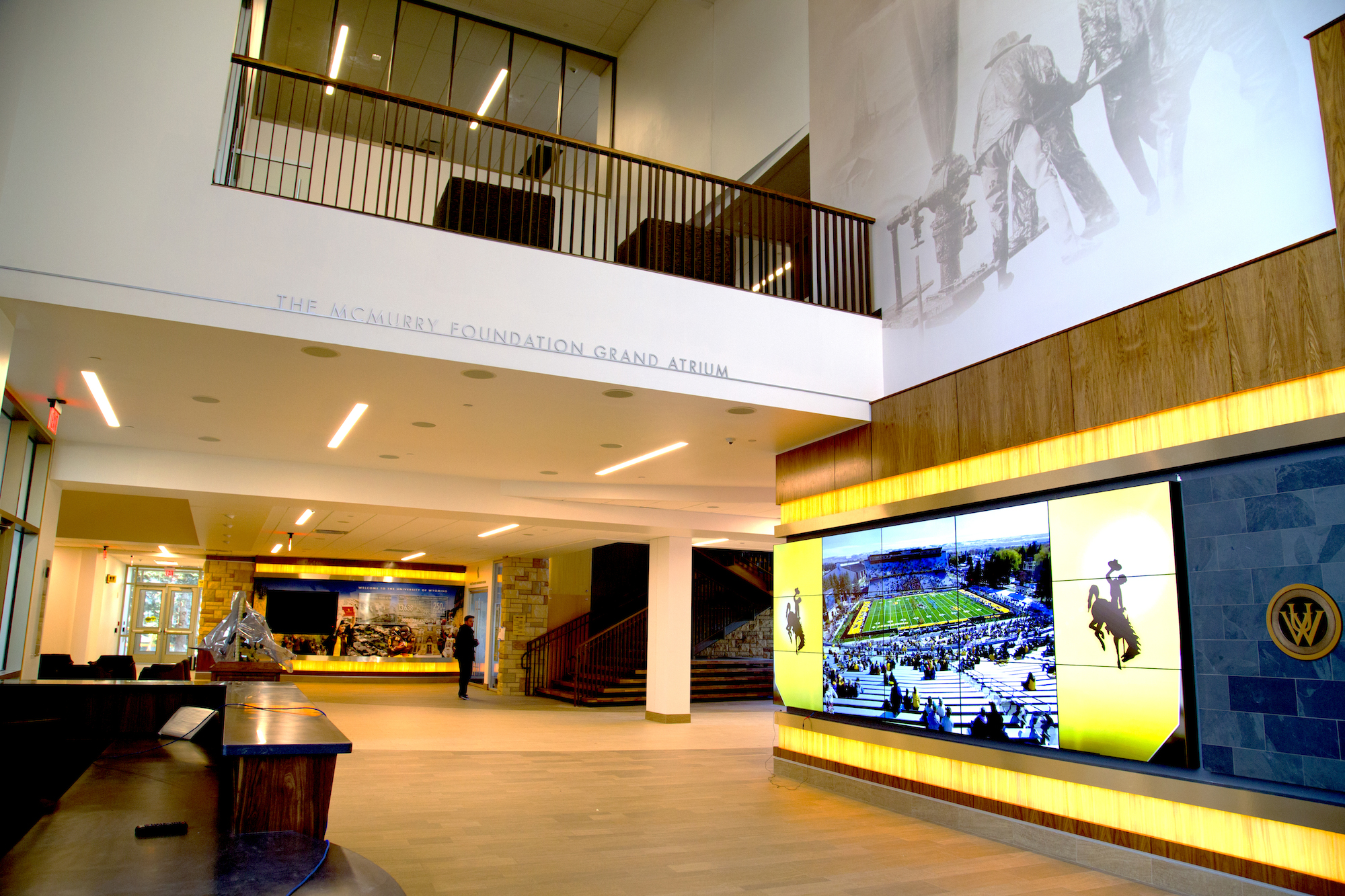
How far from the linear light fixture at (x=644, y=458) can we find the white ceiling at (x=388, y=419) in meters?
0.11

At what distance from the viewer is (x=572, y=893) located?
431cm

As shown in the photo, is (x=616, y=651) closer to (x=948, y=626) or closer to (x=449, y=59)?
(x=449, y=59)

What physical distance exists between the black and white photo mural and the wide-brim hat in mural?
1 cm

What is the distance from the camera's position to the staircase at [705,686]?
1541 centimetres

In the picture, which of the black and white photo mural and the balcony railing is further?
the balcony railing

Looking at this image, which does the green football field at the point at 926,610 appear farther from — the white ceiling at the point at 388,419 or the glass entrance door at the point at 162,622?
the glass entrance door at the point at 162,622

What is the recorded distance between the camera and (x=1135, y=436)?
16.4 ft

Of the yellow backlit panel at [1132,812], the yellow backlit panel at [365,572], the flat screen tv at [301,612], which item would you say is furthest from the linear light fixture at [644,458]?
the flat screen tv at [301,612]

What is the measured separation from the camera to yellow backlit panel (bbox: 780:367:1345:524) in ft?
13.5

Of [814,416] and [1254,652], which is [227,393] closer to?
[814,416]

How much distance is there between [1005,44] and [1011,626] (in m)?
4.36

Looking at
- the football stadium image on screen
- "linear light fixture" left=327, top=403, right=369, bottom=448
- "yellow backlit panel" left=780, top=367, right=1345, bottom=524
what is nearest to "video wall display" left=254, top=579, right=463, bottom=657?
"linear light fixture" left=327, top=403, right=369, bottom=448

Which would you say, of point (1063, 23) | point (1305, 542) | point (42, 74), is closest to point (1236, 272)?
point (1305, 542)

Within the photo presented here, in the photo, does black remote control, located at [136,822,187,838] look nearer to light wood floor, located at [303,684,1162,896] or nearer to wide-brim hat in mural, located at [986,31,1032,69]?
light wood floor, located at [303,684,1162,896]
